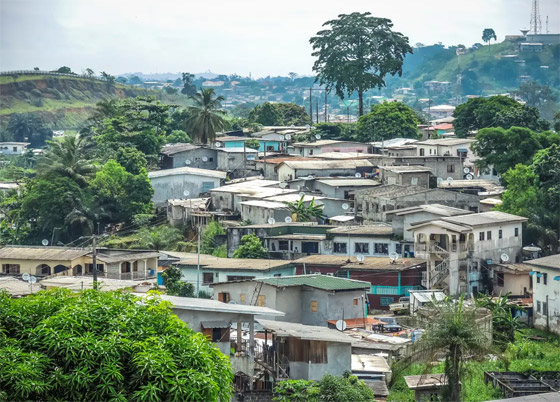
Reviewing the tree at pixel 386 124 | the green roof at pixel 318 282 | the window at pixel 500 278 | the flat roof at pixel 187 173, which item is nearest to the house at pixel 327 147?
the tree at pixel 386 124

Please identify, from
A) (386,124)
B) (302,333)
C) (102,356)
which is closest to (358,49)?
(386,124)

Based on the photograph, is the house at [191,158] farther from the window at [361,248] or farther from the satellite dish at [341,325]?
the satellite dish at [341,325]

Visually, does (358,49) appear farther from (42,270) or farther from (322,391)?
(322,391)

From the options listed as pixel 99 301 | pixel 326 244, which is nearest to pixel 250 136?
pixel 326 244

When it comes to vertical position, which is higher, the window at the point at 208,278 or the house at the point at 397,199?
the house at the point at 397,199

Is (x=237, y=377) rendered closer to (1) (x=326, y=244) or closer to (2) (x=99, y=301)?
(2) (x=99, y=301)

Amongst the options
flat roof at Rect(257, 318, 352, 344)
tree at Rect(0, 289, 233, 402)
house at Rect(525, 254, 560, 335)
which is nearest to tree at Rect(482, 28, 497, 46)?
house at Rect(525, 254, 560, 335)
